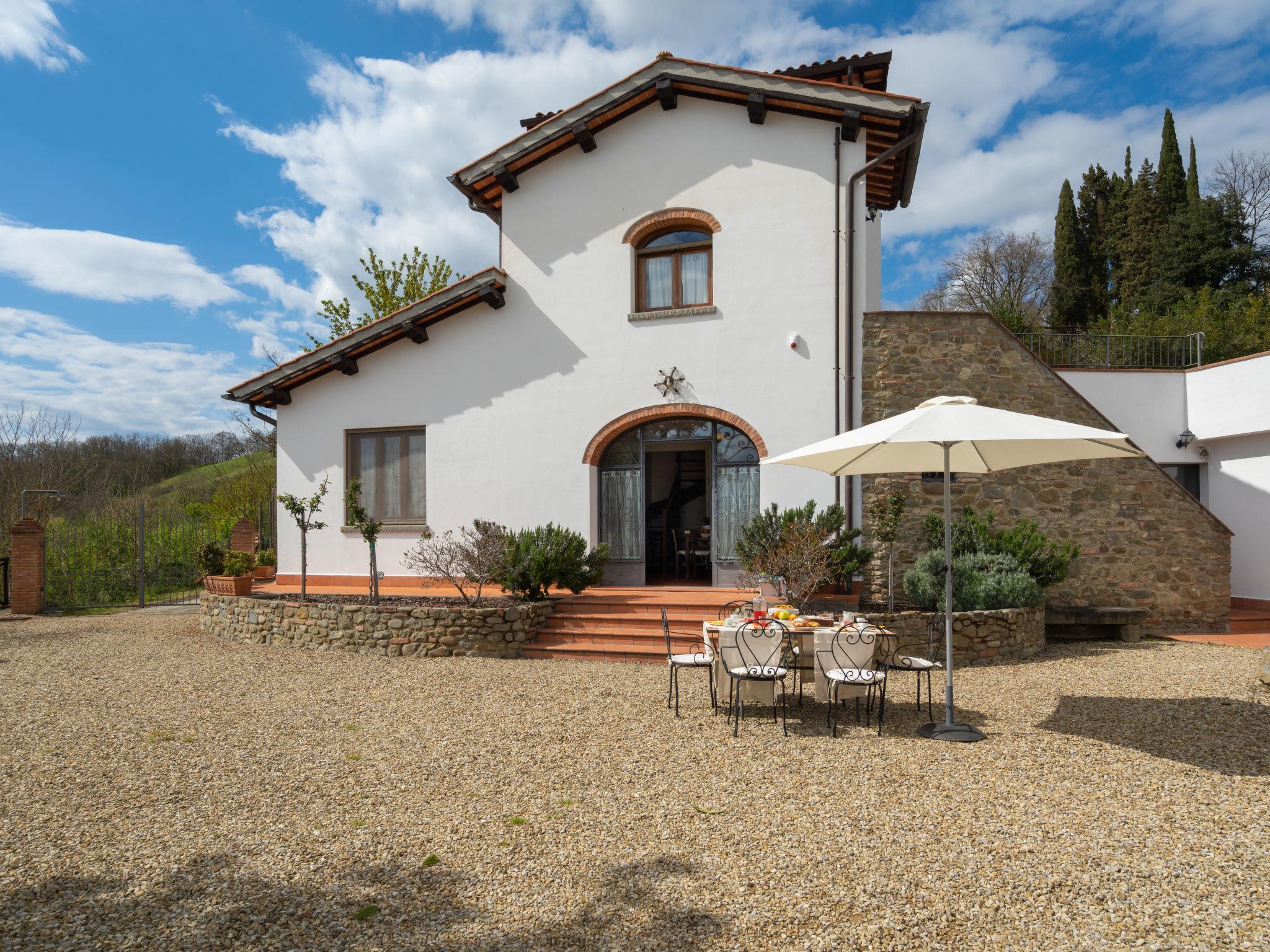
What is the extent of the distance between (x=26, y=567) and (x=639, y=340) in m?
12.4

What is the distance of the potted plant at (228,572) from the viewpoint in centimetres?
1152

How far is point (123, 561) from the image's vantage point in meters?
16.6

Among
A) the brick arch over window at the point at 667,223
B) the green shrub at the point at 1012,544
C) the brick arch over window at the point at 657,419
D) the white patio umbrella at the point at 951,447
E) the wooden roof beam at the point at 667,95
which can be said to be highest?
the wooden roof beam at the point at 667,95

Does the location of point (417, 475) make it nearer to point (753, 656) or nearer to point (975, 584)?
point (753, 656)

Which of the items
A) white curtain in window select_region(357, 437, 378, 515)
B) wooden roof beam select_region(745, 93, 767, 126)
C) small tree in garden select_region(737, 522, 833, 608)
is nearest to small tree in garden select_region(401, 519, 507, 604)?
white curtain in window select_region(357, 437, 378, 515)

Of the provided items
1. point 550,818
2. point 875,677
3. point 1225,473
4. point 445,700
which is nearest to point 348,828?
point 550,818

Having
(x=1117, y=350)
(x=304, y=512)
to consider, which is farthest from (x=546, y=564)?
(x=1117, y=350)

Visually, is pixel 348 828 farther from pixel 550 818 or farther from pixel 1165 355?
pixel 1165 355

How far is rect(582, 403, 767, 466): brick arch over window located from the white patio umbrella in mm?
4222

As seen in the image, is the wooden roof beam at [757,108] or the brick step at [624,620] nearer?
the brick step at [624,620]

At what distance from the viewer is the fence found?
45.0ft

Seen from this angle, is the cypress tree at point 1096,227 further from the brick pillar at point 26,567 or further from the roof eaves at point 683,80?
the brick pillar at point 26,567

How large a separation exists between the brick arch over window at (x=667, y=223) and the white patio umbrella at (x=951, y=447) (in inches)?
237

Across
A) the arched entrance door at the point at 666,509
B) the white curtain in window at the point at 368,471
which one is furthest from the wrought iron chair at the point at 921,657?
the white curtain in window at the point at 368,471
